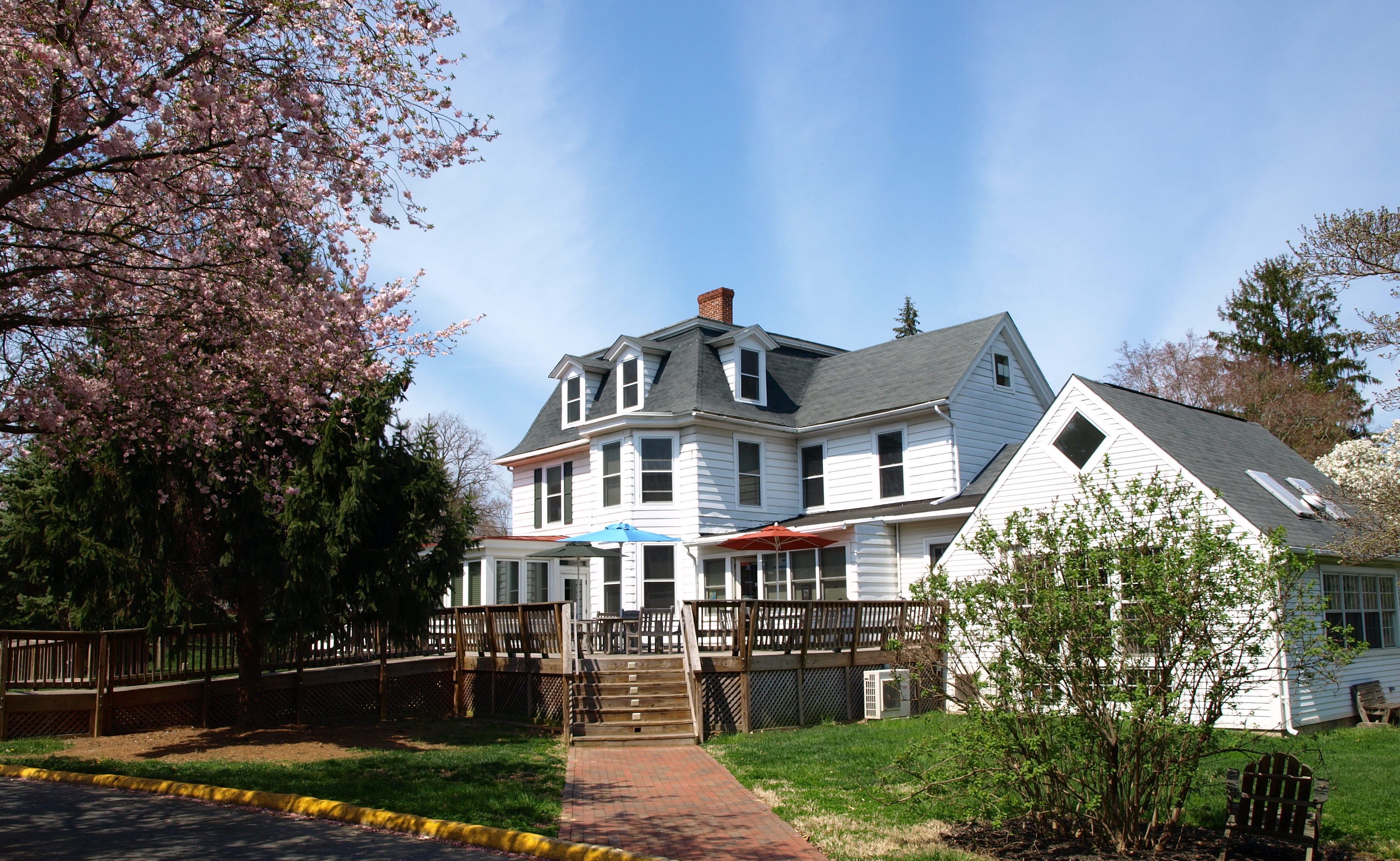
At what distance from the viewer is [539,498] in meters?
26.6

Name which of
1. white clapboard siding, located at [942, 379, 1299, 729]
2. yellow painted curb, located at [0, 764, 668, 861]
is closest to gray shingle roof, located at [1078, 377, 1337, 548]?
white clapboard siding, located at [942, 379, 1299, 729]

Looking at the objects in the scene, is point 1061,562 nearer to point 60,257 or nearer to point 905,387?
point 60,257

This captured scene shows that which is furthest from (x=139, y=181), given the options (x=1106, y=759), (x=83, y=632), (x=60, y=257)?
(x=1106, y=759)

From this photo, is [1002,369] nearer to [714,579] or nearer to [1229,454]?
[1229,454]

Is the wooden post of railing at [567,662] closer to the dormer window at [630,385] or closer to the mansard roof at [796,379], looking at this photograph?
the mansard roof at [796,379]

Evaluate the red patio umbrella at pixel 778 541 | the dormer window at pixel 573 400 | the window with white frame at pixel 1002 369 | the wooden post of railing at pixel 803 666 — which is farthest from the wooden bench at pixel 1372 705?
the dormer window at pixel 573 400

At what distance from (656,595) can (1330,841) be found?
16134mm

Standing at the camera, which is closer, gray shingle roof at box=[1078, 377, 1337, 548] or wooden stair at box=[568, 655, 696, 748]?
wooden stair at box=[568, 655, 696, 748]

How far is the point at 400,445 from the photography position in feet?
47.8

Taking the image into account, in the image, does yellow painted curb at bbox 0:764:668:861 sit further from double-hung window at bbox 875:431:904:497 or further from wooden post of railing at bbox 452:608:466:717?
double-hung window at bbox 875:431:904:497

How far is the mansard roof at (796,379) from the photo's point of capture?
22.7m

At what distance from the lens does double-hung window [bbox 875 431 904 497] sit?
22234mm

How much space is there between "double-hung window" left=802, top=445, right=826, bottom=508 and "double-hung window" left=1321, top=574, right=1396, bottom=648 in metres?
10.8

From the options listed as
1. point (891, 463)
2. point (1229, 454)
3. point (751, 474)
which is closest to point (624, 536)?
point (751, 474)
